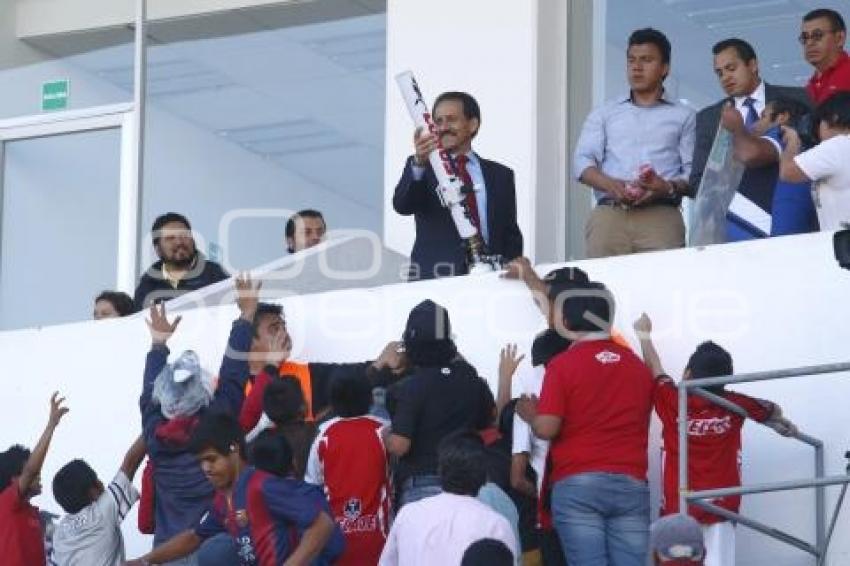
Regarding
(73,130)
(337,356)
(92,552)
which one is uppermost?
(73,130)

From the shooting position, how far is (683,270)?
12508mm

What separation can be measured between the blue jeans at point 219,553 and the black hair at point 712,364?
2149 mm

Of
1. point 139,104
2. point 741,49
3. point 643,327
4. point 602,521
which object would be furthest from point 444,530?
point 139,104

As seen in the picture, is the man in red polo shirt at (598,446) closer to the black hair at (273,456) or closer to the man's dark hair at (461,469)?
the man's dark hair at (461,469)

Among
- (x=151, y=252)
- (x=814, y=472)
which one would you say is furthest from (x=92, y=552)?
(x=151, y=252)

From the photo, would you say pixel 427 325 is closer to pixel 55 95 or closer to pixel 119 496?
pixel 119 496

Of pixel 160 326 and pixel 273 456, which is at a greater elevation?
pixel 160 326

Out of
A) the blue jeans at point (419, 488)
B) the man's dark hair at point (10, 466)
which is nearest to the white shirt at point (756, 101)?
the blue jeans at point (419, 488)

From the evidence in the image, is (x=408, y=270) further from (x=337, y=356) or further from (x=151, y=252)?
(x=151, y=252)

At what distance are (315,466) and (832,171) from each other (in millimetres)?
2722

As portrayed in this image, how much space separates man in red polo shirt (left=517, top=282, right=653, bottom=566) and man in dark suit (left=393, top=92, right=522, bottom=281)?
1949 millimetres

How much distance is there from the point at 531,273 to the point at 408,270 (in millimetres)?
1267

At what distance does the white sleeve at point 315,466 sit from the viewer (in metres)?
11.7

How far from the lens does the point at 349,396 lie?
38.7ft
